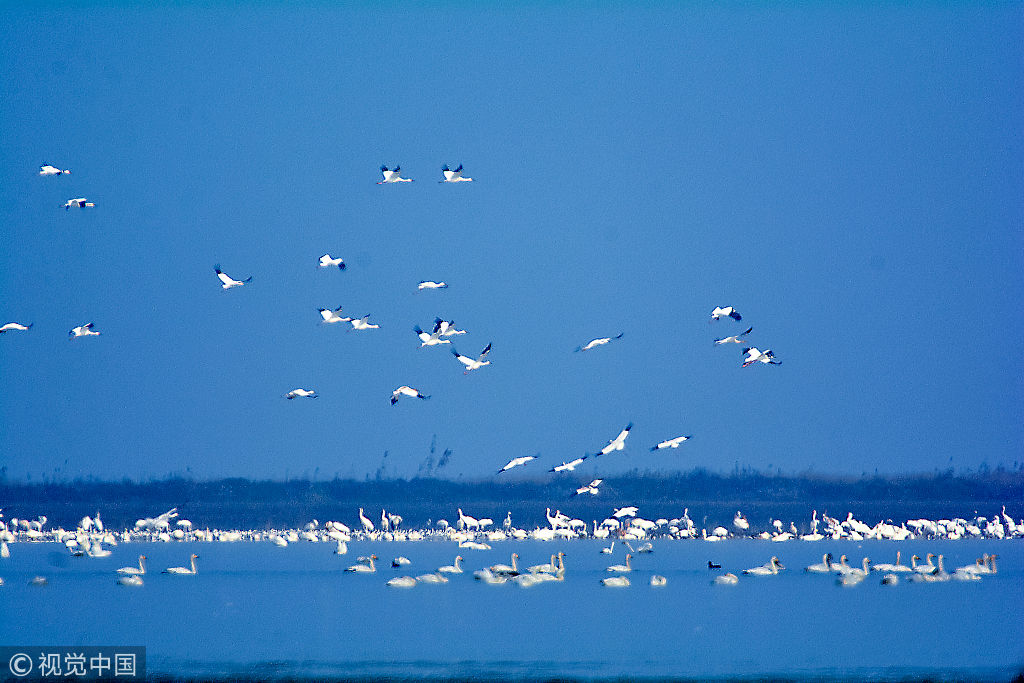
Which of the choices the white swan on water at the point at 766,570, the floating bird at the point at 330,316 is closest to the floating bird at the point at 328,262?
the floating bird at the point at 330,316

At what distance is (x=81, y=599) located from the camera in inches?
1110

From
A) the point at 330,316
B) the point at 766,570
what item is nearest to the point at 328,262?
the point at 330,316

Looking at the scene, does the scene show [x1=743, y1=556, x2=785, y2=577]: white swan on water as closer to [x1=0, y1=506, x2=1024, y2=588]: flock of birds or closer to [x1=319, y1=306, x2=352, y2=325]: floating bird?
[x1=0, y1=506, x2=1024, y2=588]: flock of birds

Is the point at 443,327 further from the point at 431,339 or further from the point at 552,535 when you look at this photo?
the point at 552,535

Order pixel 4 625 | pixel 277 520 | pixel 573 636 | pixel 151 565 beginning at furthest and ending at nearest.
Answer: pixel 277 520, pixel 151 565, pixel 4 625, pixel 573 636

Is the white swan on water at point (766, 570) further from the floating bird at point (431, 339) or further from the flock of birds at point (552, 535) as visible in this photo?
the floating bird at point (431, 339)

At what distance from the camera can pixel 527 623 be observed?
24.9m

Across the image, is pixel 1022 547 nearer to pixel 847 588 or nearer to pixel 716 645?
pixel 847 588

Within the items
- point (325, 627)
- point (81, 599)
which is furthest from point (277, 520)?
point (325, 627)

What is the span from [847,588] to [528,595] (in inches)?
288

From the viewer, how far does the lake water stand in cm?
2084

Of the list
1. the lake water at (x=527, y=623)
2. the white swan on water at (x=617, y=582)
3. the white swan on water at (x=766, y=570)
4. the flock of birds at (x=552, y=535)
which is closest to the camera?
the lake water at (x=527, y=623)

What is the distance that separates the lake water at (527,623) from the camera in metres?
20.8

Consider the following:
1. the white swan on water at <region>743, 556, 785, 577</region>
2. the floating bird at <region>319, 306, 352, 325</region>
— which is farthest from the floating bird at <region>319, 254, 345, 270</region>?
the white swan on water at <region>743, 556, 785, 577</region>
